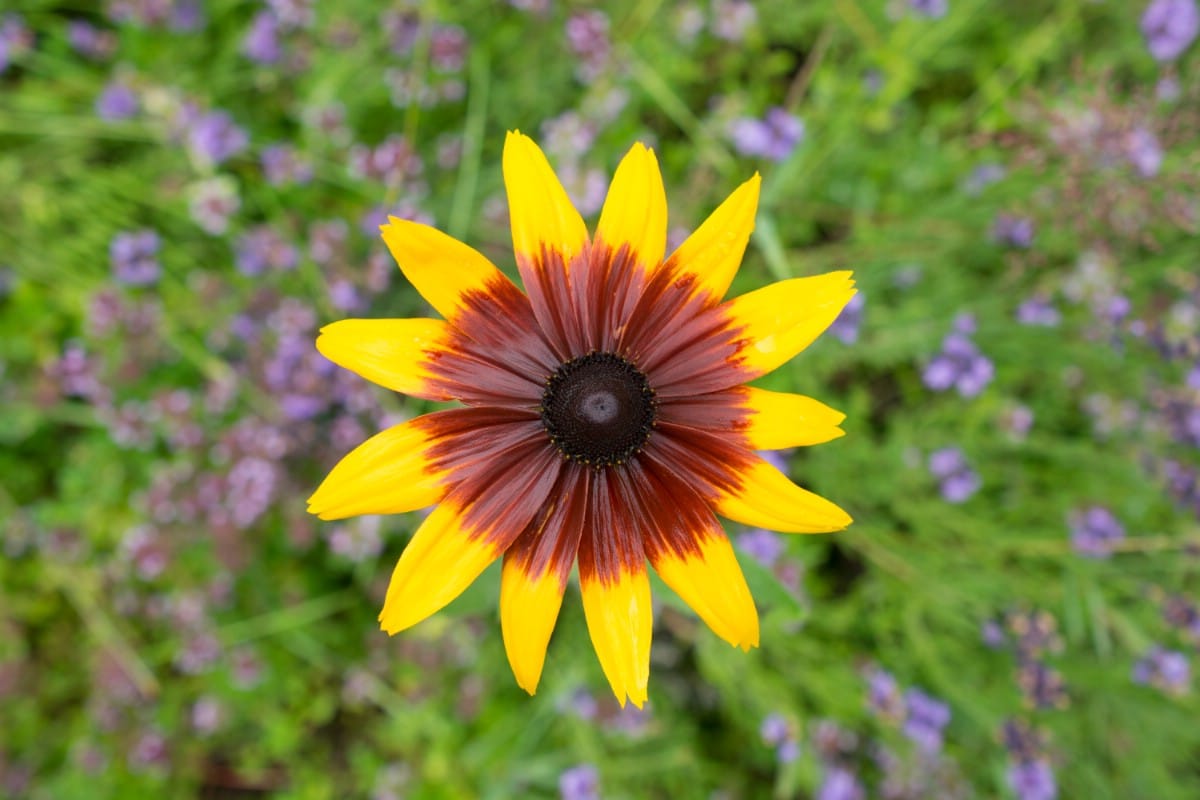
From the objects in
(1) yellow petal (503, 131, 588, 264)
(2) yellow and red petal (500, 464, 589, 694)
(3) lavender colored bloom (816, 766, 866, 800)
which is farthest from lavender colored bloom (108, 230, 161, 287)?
(3) lavender colored bloom (816, 766, 866, 800)

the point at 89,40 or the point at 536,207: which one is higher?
the point at 536,207

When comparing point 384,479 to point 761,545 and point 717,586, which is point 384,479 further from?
point 761,545

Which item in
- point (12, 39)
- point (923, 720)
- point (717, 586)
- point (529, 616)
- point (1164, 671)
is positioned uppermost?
point (12, 39)

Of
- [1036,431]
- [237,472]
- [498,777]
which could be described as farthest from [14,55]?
[1036,431]

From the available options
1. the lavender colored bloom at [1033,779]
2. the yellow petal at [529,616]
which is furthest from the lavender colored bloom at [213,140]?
the lavender colored bloom at [1033,779]

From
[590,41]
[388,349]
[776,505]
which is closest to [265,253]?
[590,41]

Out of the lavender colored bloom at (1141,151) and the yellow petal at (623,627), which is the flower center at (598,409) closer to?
the yellow petal at (623,627)

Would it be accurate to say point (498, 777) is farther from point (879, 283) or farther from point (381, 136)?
point (381, 136)

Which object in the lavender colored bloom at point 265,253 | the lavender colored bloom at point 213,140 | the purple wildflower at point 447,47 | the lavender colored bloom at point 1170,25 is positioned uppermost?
the lavender colored bloom at point 1170,25
